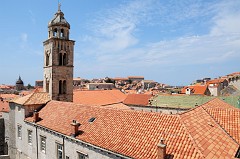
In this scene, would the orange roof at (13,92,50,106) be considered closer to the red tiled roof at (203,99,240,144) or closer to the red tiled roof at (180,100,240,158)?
the red tiled roof at (180,100,240,158)

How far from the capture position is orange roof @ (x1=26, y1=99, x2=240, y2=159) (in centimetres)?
1153

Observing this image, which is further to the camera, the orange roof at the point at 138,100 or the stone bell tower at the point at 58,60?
the orange roof at the point at 138,100

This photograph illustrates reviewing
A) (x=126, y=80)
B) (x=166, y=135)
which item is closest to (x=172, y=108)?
(x=166, y=135)

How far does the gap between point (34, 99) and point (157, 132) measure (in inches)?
710

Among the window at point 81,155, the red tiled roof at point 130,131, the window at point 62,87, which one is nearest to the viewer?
the red tiled roof at point 130,131

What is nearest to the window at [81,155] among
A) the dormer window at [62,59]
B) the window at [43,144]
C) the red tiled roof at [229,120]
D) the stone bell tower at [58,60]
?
the window at [43,144]

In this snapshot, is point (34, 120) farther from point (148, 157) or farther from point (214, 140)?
point (214, 140)

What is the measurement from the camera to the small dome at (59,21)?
2820 centimetres

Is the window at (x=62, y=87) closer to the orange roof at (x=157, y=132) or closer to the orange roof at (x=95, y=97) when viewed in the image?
the orange roof at (x=95, y=97)

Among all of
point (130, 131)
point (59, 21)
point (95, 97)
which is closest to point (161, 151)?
point (130, 131)

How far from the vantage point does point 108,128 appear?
15742mm

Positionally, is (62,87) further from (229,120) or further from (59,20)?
(229,120)

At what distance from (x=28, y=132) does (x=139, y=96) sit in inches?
1157

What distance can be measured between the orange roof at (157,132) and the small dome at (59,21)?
48.2 feet
